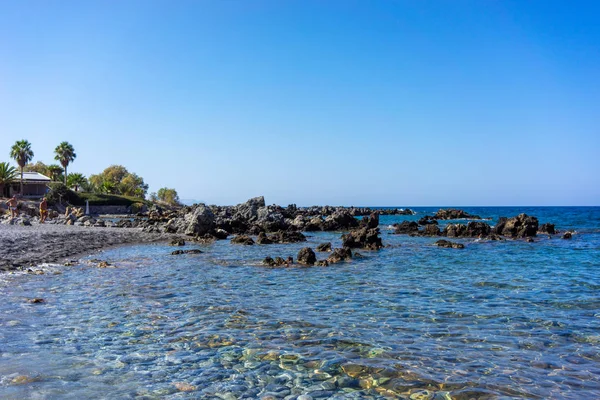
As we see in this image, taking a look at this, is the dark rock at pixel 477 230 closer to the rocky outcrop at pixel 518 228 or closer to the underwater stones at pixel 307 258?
the rocky outcrop at pixel 518 228

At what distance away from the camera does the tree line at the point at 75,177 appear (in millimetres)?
92562

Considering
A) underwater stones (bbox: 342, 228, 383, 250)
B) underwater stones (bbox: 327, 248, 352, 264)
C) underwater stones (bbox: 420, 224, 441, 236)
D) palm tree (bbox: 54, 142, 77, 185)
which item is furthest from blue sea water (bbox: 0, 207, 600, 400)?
palm tree (bbox: 54, 142, 77, 185)

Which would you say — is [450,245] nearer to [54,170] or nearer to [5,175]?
[5,175]

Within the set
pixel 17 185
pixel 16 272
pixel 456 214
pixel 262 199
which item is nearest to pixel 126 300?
pixel 16 272

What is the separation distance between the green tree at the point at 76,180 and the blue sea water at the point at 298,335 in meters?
103

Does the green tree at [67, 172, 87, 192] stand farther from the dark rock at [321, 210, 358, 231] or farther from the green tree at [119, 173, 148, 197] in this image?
the dark rock at [321, 210, 358, 231]

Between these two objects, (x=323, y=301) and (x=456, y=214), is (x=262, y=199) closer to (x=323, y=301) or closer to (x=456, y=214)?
(x=456, y=214)

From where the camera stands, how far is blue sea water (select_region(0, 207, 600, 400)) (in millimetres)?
7425

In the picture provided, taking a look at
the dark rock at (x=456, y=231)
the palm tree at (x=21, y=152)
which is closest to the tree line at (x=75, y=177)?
the palm tree at (x=21, y=152)

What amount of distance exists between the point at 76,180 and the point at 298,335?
11777 centimetres

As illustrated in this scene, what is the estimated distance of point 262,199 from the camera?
64188 millimetres

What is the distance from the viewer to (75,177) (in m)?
114

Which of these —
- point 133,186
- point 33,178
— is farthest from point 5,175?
point 133,186

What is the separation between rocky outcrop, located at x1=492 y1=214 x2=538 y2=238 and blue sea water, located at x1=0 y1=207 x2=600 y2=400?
77.7 ft
